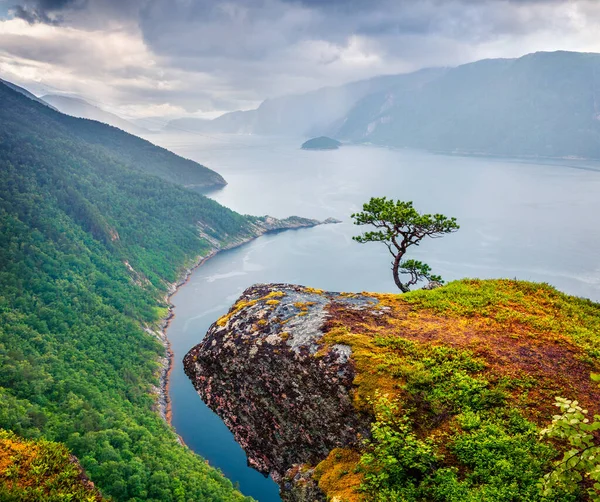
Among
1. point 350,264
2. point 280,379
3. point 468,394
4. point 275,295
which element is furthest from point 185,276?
point 468,394

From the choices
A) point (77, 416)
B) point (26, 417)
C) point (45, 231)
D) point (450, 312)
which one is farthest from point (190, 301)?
point (450, 312)

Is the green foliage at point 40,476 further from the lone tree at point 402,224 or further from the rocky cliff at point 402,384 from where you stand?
the lone tree at point 402,224

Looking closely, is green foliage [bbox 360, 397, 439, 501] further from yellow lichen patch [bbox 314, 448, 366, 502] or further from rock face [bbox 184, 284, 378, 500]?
rock face [bbox 184, 284, 378, 500]

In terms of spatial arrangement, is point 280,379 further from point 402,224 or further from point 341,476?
point 402,224

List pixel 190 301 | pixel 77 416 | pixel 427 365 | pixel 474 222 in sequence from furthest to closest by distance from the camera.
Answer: pixel 474 222, pixel 190 301, pixel 77 416, pixel 427 365

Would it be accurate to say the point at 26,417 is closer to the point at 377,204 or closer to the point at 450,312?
the point at 377,204

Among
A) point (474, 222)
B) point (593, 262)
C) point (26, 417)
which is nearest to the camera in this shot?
point (26, 417)
